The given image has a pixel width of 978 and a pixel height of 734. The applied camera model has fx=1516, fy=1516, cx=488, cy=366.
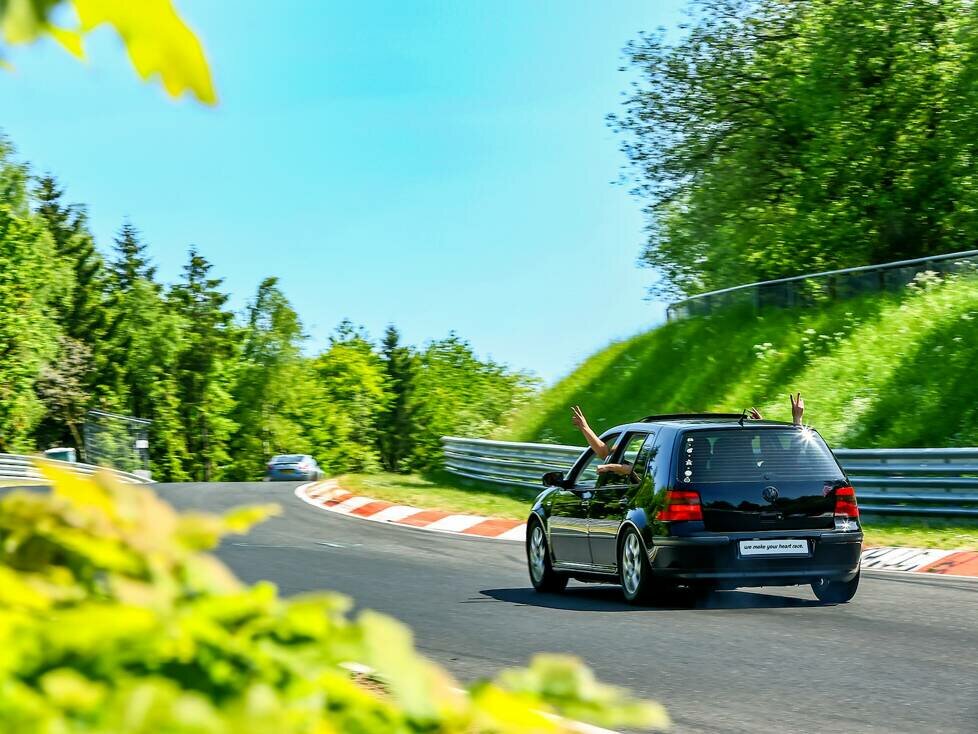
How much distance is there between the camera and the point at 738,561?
11609mm

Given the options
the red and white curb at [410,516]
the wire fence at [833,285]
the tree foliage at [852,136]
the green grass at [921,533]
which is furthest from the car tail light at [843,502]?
the tree foliage at [852,136]

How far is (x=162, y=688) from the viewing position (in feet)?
5.15

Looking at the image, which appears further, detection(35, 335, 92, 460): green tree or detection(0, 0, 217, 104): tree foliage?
detection(35, 335, 92, 460): green tree

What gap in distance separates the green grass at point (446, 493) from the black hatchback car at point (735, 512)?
9.62 meters

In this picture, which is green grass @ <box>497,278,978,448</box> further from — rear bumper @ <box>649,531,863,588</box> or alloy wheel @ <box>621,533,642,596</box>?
alloy wheel @ <box>621,533,642,596</box>

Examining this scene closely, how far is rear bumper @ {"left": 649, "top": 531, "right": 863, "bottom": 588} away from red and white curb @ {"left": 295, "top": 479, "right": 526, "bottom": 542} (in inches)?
327

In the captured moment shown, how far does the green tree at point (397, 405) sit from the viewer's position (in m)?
98.6

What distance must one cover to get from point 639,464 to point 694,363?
20.1 m

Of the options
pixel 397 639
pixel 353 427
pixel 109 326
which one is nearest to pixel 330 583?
pixel 397 639

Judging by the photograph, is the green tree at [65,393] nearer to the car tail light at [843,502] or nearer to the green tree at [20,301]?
the green tree at [20,301]

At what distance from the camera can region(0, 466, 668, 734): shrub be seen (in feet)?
5.19

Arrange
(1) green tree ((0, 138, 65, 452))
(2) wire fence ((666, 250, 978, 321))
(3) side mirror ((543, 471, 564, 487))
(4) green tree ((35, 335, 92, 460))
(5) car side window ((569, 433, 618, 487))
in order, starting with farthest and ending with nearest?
(4) green tree ((35, 335, 92, 460)), (1) green tree ((0, 138, 65, 452)), (2) wire fence ((666, 250, 978, 321)), (3) side mirror ((543, 471, 564, 487)), (5) car side window ((569, 433, 618, 487))

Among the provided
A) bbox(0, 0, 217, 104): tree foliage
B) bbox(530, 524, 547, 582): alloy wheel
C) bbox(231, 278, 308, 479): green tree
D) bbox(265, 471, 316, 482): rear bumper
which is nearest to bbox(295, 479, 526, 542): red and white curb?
bbox(530, 524, 547, 582): alloy wheel

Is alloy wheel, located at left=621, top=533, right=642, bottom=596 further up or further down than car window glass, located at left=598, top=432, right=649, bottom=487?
further down
